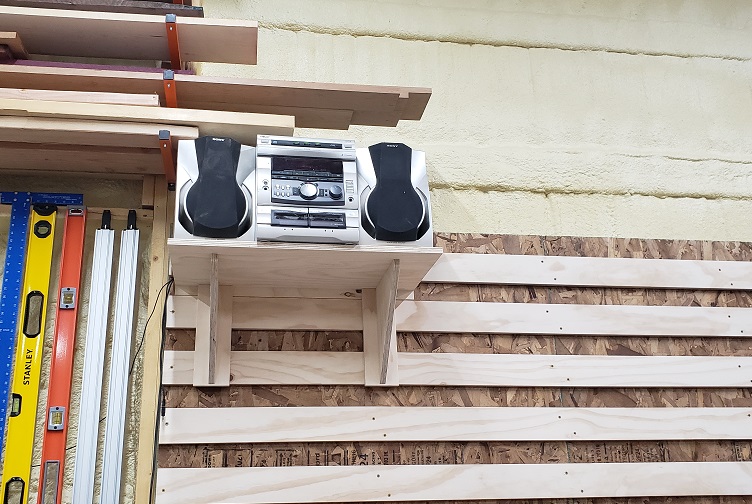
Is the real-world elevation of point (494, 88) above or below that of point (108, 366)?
above

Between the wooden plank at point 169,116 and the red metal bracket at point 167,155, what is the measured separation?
5 centimetres

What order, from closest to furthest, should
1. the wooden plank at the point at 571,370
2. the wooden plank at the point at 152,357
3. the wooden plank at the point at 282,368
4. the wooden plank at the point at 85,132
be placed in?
the wooden plank at the point at 85,132, the wooden plank at the point at 152,357, the wooden plank at the point at 282,368, the wooden plank at the point at 571,370

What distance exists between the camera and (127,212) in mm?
2340

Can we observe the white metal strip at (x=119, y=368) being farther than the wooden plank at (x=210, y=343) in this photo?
No

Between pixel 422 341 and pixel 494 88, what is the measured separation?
1.18 m

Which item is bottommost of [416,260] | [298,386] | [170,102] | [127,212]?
[298,386]

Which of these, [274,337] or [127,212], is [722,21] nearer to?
[274,337]

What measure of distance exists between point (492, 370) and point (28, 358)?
1492 mm

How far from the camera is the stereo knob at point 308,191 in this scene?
1929 millimetres

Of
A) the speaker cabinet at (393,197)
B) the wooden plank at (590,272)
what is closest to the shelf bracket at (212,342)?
the speaker cabinet at (393,197)

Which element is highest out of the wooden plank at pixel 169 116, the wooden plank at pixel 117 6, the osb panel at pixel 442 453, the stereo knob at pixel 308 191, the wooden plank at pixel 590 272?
the wooden plank at pixel 117 6

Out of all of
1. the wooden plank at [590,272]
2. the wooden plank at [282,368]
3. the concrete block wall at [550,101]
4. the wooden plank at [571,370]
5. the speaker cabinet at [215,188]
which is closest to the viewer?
the speaker cabinet at [215,188]

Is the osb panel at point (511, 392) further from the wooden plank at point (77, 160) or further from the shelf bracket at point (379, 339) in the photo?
the wooden plank at point (77, 160)

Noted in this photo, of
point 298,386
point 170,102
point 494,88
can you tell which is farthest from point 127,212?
point 494,88
